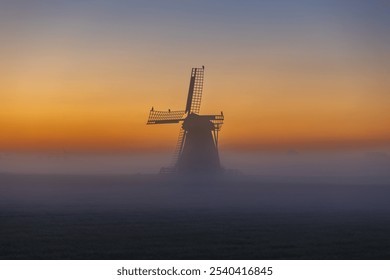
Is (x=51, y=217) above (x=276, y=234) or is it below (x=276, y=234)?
above

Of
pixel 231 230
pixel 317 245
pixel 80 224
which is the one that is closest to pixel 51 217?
pixel 80 224

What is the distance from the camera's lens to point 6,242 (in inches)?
1639

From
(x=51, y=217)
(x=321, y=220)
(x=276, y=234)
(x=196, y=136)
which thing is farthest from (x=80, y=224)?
(x=196, y=136)

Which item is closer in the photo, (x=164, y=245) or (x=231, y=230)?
(x=164, y=245)

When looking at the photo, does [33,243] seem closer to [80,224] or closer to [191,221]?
[80,224]

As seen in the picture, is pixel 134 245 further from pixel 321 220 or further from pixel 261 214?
pixel 261 214

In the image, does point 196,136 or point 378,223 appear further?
point 196,136

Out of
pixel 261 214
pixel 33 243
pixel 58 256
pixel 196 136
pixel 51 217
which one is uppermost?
pixel 196 136

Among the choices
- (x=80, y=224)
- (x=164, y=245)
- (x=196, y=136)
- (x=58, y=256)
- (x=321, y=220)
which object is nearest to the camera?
(x=58, y=256)

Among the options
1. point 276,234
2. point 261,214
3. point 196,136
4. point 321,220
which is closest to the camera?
point 276,234

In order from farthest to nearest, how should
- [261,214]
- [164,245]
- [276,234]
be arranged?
[261,214], [276,234], [164,245]

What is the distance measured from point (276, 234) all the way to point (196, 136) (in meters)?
36.8

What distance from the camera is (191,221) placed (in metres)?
55.4

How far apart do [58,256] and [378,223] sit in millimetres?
27630
